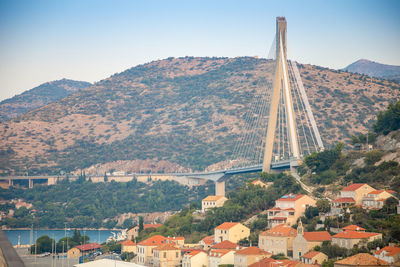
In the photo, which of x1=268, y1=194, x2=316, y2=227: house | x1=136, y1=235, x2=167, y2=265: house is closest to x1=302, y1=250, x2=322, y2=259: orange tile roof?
x1=268, y1=194, x2=316, y2=227: house

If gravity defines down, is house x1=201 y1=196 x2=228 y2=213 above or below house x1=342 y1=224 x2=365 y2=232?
above

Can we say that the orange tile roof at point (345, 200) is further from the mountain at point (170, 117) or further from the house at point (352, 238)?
the mountain at point (170, 117)

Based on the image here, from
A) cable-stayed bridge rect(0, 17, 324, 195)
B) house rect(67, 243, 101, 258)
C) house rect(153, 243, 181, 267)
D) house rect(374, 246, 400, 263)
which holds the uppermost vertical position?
cable-stayed bridge rect(0, 17, 324, 195)

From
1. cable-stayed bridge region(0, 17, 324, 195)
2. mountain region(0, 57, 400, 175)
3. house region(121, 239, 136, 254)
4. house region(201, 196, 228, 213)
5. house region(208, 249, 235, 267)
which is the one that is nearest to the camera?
house region(208, 249, 235, 267)

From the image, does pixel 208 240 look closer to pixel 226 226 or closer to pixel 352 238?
pixel 226 226

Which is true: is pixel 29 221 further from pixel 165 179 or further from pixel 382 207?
pixel 382 207

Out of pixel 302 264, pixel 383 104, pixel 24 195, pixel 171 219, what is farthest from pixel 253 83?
pixel 302 264

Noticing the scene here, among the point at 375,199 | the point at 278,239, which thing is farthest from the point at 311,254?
the point at 375,199

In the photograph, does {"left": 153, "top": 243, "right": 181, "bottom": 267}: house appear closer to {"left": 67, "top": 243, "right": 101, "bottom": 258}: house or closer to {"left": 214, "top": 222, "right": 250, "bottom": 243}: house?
{"left": 214, "top": 222, "right": 250, "bottom": 243}: house
